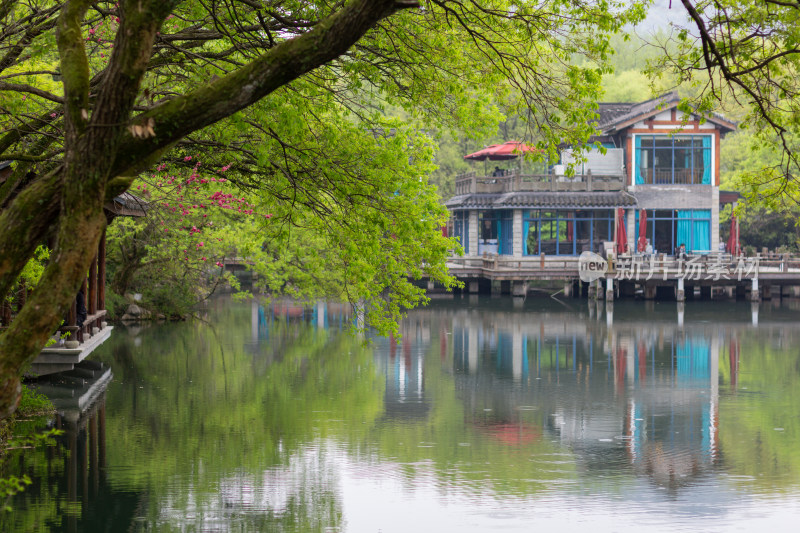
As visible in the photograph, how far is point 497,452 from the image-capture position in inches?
682

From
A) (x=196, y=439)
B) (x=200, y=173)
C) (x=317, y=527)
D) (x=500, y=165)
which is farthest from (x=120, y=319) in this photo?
(x=500, y=165)

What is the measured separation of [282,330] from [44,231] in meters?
30.2

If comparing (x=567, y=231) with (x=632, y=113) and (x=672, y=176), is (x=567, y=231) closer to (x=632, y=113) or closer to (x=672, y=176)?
(x=672, y=176)

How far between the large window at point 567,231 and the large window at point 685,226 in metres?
1.84

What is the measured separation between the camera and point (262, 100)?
1257 centimetres

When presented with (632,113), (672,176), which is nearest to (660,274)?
(672,176)

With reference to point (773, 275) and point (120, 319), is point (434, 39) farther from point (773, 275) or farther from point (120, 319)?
point (773, 275)

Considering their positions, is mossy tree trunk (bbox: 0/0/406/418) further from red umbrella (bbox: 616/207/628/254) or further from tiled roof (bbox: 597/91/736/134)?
red umbrella (bbox: 616/207/628/254)

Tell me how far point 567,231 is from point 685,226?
20.1ft

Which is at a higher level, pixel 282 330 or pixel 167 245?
pixel 167 245

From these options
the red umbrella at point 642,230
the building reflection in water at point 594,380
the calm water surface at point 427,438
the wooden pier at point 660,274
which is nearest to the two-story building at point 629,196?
the red umbrella at point 642,230

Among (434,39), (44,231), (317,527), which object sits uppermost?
(434,39)

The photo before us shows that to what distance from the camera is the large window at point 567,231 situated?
54250 millimetres

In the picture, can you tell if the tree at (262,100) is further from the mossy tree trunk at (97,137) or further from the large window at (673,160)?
the large window at (673,160)
